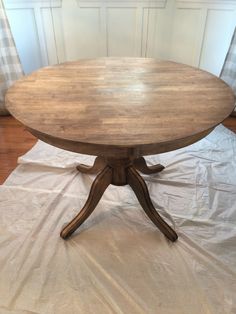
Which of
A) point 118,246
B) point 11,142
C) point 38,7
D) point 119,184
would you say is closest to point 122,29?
point 38,7

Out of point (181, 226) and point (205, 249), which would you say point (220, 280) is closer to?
point (205, 249)

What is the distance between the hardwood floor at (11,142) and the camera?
1.60 meters

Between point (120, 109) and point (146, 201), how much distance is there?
50cm

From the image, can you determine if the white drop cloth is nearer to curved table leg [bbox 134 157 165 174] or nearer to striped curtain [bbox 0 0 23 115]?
curved table leg [bbox 134 157 165 174]

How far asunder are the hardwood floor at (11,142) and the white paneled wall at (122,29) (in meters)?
0.63

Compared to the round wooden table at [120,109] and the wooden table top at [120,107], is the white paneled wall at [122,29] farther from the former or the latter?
the wooden table top at [120,107]

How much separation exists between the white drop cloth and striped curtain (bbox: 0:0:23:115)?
92cm

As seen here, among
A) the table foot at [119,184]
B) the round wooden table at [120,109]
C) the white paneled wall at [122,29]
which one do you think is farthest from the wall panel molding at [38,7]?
the table foot at [119,184]

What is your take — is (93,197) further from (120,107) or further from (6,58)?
(6,58)

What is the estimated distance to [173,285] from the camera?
3.17 ft

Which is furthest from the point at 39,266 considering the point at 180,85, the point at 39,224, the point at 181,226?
the point at 180,85

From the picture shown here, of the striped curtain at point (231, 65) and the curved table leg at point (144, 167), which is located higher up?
the striped curtain at point (231, 65)

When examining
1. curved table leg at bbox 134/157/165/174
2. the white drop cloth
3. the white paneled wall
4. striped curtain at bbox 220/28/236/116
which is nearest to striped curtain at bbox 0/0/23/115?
the white paneled wall

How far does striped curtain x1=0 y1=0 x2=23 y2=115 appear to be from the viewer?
192 centimetres
